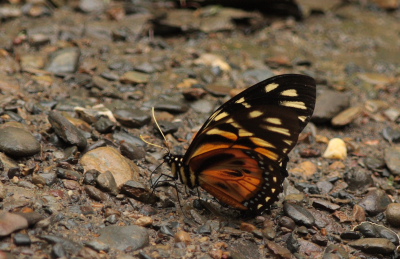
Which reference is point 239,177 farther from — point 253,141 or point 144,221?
point 144,221

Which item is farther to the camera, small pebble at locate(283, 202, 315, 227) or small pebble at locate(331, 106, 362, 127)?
small pebble at locate(331, 106, 362, 127)

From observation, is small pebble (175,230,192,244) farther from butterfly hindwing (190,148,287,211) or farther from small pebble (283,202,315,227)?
small pebble (283,202,315,227)

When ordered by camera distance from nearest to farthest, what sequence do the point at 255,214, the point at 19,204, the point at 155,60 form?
the point at 19,204
the point at 255,214
the point at 155,60

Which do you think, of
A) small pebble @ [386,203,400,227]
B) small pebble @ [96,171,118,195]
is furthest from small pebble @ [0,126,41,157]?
small pebble @ [386,203,400,227]

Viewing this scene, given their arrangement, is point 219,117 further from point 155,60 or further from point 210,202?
point 155,60

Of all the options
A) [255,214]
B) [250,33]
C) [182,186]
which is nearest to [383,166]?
[255,214]

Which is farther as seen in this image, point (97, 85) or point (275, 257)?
point (97, 85)

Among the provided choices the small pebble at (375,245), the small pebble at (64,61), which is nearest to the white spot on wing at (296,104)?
the small pebble at (375,245)
